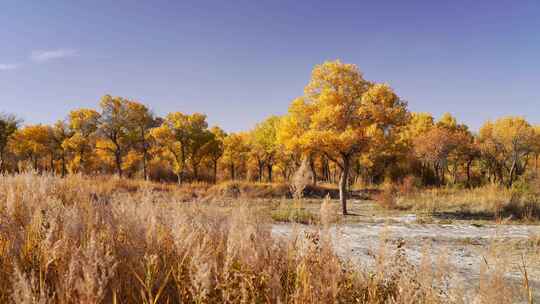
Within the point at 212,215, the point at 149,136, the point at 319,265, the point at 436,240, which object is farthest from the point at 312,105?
the point at 149,136

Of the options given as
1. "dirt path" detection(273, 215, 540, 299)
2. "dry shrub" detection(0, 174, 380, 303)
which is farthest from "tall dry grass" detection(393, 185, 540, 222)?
"dry shrub" detection(0, 174, 380, 303)

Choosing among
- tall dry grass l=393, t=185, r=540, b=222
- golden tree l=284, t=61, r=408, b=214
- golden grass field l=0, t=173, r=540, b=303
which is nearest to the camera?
golden grass field l=0, t=173, r=540, b=303

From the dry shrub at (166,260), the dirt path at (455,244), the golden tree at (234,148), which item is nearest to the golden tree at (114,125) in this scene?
the golden tree at (234,148)

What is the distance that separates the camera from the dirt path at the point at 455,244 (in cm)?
479

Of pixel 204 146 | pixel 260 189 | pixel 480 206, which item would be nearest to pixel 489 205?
pixel 480 206

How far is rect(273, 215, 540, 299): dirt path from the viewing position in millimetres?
4789

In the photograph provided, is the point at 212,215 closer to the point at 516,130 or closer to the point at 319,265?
the point at 319,265

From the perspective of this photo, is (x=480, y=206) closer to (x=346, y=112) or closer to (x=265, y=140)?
(x=346, y=112)

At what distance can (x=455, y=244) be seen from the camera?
27.2 ft

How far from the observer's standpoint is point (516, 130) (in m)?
38.5

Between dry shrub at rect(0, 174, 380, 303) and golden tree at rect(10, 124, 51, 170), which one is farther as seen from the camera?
golden tree at rect(10, 124, 51, 170)

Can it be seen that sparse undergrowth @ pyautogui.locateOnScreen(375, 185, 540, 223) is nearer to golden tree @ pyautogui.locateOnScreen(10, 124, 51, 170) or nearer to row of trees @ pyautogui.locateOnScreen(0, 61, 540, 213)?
row of trees @ pyautogui.locateOnScreen(0, 61, 540, 213)

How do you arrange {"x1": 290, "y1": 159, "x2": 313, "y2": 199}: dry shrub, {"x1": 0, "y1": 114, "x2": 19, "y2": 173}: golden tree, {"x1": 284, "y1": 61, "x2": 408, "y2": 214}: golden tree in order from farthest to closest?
1. {"x1": 0, "y1": 114, "x2": 19, "y2": 173}: golden tree
2. {"x1": 284, "y1": 61, "x2": 408, "y2": 214}: golden tree
3. {"x1": 290, "y1": 159, "x2": 313, "y2": 199}: dry shrub

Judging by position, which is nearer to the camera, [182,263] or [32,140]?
[182,263]
